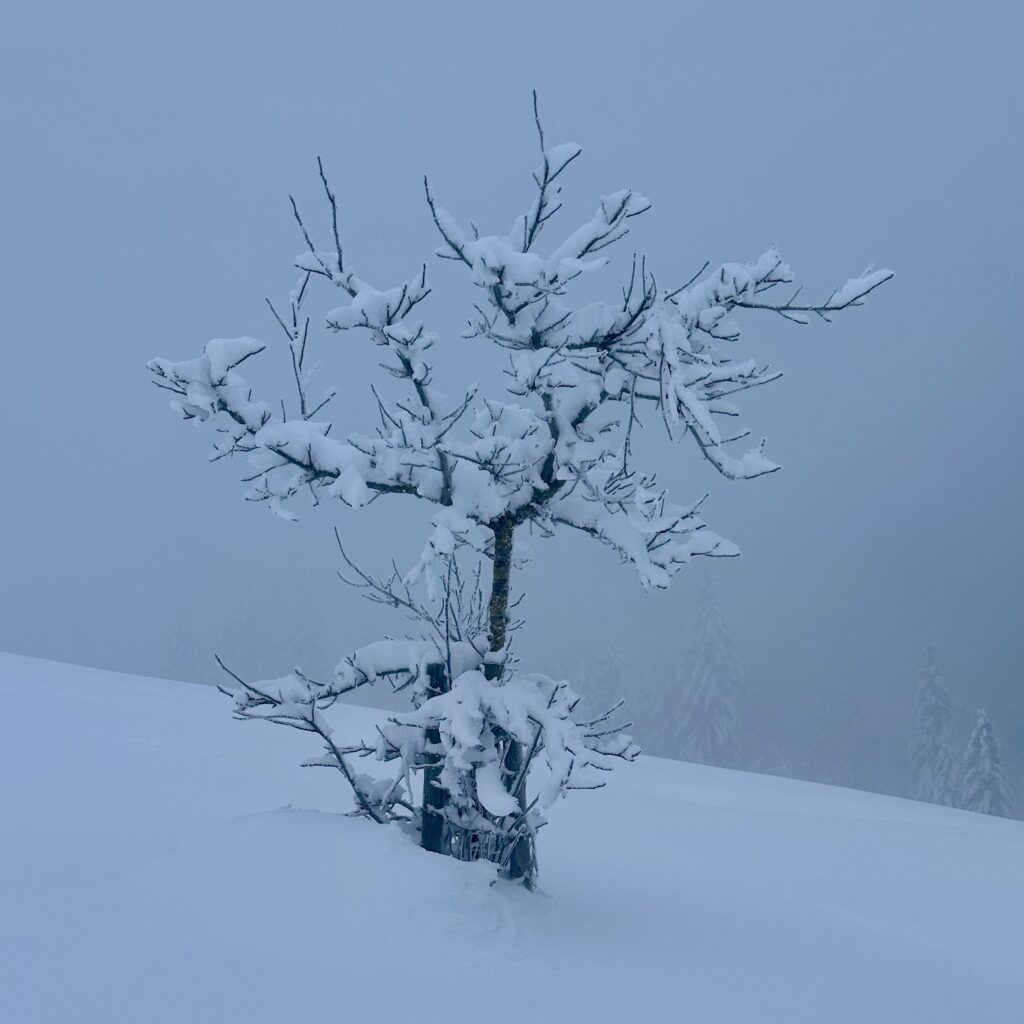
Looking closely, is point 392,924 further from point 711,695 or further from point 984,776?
point 711,695

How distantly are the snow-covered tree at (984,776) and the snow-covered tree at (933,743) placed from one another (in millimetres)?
4074

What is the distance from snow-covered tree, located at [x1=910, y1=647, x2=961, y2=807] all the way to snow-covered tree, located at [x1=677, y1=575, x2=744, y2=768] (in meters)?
8.66

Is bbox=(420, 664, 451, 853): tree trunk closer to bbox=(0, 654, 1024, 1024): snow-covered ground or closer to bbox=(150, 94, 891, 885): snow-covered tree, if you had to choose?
bbox=(150, 94, 891, 885): snow-covered tree

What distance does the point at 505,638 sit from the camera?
14.6 ft

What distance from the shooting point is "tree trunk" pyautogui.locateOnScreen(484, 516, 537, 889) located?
434 cm

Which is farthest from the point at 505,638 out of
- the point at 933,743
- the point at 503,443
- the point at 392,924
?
the point at 933,743

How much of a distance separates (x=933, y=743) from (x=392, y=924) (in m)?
42.7

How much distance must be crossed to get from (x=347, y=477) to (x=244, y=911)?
1851 millimetres

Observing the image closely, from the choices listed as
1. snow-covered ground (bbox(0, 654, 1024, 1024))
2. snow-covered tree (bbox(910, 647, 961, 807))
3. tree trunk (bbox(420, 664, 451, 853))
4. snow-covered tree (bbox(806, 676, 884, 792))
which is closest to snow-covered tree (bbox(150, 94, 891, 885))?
tree trunk (bbox(420, 664, 451, 853))

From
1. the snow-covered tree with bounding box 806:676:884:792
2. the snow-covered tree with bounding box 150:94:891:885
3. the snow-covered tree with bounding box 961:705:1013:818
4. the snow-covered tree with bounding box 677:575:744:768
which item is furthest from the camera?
the snow-covered tree with bounding box 806:676:884:792

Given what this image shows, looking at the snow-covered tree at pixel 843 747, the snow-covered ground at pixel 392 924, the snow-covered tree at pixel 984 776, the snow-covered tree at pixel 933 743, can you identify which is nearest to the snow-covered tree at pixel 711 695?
the snow-covered tree at pixel 933 743

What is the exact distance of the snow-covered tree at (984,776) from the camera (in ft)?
102

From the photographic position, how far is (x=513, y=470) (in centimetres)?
409

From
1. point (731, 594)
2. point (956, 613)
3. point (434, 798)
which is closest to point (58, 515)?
point (731, 594)
